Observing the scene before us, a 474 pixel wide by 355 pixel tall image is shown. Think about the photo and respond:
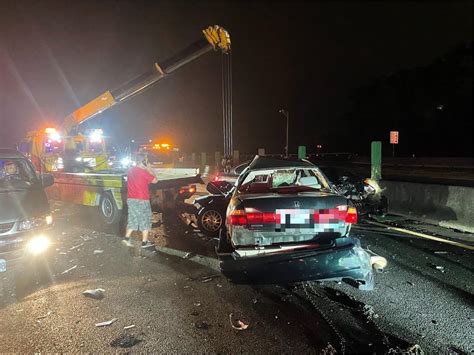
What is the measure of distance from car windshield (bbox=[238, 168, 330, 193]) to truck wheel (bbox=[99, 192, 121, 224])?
14.8 ft

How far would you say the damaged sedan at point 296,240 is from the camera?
4.28 m

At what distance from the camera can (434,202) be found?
31.4 ft

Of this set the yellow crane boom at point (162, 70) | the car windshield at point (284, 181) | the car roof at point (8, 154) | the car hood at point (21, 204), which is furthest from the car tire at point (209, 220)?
the yellow crane boom at point (162, 70)

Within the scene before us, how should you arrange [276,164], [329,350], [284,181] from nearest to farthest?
[329,350] < [276,164] < [284,181]

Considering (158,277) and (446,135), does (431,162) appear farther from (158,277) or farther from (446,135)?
(158,277)

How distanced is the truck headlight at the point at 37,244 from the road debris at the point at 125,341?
8.61ft

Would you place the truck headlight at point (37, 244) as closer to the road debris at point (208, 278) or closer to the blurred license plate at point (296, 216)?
the road debris at point (208, 278)

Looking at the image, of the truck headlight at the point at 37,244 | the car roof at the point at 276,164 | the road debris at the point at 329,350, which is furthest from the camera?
the truck headlight at the point at 37,244

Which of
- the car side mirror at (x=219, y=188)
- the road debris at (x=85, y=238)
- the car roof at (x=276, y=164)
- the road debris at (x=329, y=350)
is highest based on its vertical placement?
the car roof at (x=276, y=164)

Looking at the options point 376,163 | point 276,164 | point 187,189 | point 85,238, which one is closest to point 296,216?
point 276,164

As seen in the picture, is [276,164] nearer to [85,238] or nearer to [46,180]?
[46,180]

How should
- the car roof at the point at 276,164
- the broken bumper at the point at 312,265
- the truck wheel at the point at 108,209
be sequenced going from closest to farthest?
1. the broken bumper at the point at 312,265
2. the car roof at the point at 276,164
3. the truck wheel at the point at 108,209

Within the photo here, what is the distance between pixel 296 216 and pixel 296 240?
0.30 meters

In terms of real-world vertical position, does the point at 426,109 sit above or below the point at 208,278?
above
